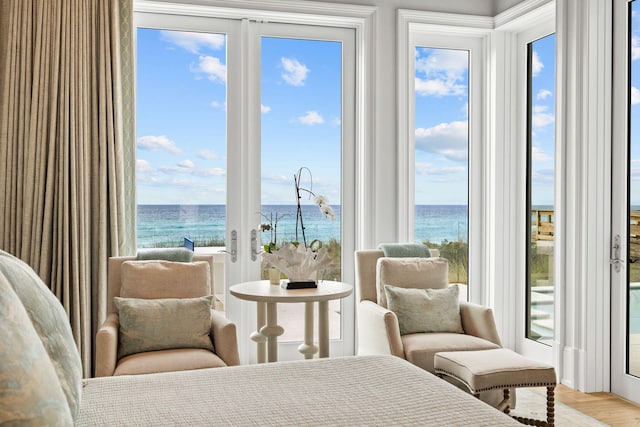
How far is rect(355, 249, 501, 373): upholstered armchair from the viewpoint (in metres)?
3.20

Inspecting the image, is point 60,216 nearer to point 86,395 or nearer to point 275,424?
point 86,395

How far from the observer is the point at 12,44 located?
11.9 feet

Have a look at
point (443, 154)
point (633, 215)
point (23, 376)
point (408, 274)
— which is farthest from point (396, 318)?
point (23, 376)

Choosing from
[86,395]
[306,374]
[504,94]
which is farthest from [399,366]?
[504,94]

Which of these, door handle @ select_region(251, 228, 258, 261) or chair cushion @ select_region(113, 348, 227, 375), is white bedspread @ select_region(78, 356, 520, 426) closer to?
chair cushion @ select_region(113, 348, 227, 375)

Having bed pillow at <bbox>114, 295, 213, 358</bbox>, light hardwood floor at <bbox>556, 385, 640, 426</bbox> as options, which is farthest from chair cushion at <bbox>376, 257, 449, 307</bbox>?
bed pillow at <bbox>114, 295, 213, 358</bbox>

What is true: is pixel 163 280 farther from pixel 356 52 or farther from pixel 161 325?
pixel 356 52

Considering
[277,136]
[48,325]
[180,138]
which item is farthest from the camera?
[277,136]

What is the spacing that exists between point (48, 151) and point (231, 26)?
1465mm

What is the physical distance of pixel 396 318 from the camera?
3254mm

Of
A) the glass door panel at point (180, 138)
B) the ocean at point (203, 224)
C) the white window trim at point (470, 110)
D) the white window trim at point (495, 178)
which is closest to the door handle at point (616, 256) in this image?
the white window trim at point (495, 178)

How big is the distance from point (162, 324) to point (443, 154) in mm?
2599

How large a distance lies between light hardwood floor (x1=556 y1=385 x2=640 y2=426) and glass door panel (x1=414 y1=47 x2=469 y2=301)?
125 cm

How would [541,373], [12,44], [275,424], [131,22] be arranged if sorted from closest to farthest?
[275,424]
[541,373]
[12,44]
[131,22]
